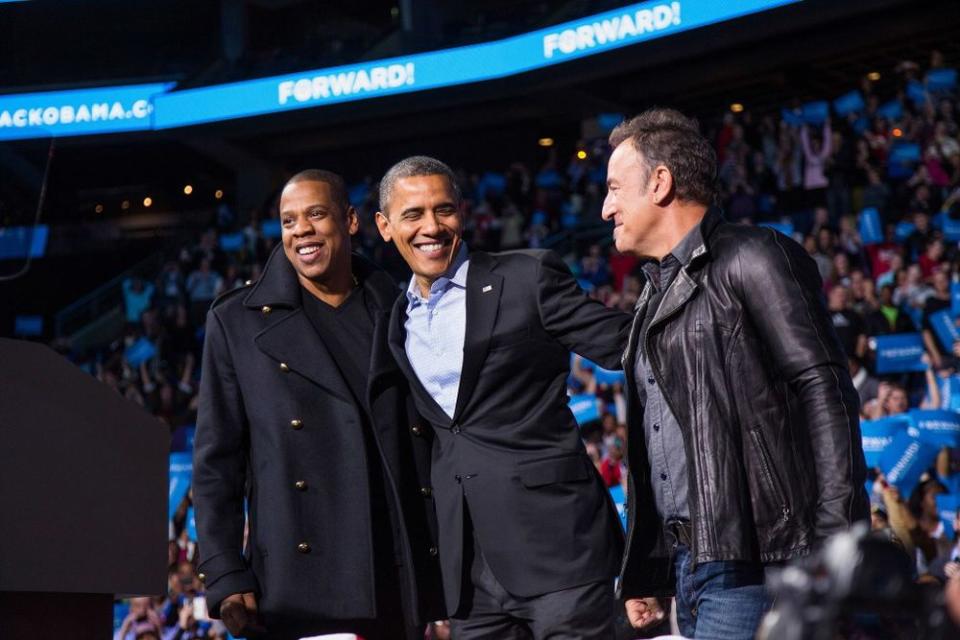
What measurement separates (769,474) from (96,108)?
1788cm

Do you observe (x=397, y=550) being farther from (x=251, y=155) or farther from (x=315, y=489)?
(x=251, y=155)

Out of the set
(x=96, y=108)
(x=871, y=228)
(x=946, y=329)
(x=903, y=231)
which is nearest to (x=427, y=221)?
(x=946, y=329)

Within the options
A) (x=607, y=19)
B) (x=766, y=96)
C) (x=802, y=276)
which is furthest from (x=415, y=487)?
(x=766, y=96)

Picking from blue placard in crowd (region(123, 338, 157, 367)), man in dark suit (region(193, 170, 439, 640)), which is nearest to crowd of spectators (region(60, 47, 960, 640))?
blue placard in crowd (region(123, 338, 157, 367))

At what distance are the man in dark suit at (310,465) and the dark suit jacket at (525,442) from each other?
0.52 feet

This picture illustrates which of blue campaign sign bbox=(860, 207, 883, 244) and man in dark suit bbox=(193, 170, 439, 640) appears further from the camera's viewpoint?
blue campaign sign bbox=(860, 207, 883, 244)

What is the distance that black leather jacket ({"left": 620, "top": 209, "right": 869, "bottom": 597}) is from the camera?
217 centimetres

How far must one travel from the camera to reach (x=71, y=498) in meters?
2.81

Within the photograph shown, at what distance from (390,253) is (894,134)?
641 cm

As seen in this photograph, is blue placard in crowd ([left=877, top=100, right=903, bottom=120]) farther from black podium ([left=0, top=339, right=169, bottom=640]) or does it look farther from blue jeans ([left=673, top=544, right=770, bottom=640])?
blue jeans ([left=673, top=544, right=770, bottom=640])

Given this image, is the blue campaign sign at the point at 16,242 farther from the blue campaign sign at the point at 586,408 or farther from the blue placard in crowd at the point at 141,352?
the blue placard in crowd at the point at 141,352

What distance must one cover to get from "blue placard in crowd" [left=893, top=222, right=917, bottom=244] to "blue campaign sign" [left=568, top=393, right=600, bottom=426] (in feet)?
9.36

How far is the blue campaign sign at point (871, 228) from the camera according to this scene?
10125 millimetres

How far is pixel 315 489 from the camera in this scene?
302 centimetres
